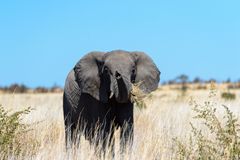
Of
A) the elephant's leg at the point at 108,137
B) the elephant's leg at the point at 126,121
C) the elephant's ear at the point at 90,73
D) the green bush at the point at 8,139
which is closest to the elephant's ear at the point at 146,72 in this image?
the elephant's leg at the point at 126,121

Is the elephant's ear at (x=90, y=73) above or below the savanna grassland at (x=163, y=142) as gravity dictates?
above

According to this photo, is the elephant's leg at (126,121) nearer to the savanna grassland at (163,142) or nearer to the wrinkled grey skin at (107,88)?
the wrinkled grey skin at (107,88)

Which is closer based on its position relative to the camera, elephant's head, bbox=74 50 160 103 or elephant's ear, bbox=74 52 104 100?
elephant's head, bbox=74 50 160 103

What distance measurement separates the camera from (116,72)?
321 inches

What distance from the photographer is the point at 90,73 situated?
923 centimetres

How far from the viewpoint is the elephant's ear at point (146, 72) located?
8906 millimetres

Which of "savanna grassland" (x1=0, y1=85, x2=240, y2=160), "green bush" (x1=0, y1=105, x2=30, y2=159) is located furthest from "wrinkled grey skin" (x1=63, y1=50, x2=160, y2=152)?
"green bush" (x1=0, y1=105, x2=30, y2=159)

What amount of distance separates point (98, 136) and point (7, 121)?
1.57 metres

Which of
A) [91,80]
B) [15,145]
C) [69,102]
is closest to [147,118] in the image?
[69,102]

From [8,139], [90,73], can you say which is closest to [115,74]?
[90,73]

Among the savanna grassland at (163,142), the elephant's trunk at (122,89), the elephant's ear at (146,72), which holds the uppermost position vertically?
the elephant's ear at (146,72)

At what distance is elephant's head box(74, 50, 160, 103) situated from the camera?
8.06 metres

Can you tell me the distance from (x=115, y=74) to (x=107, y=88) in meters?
0.68

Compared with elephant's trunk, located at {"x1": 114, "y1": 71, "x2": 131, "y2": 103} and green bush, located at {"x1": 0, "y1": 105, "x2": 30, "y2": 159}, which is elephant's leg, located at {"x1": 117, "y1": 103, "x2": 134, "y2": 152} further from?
green bush, located at {"x1": 0, "y1": 105, "x2": 30, "y2": 159}
